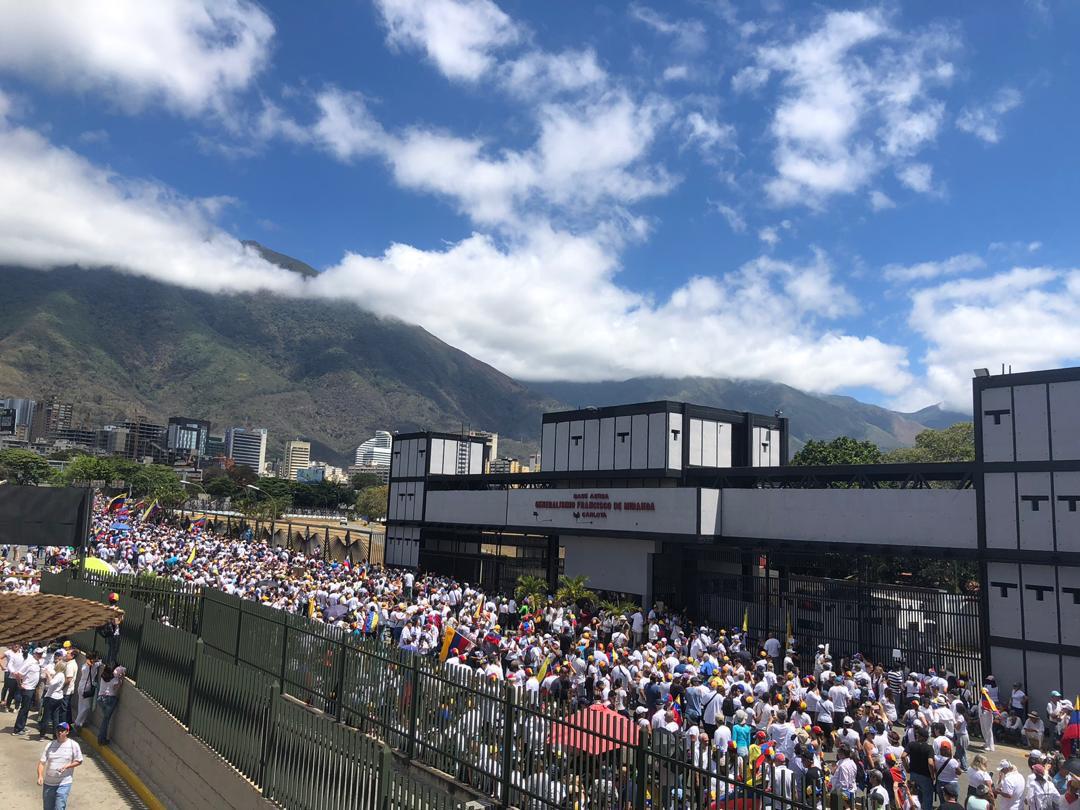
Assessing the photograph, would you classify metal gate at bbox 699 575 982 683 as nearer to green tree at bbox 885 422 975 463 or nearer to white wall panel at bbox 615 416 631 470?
white wall panel at bbox 615 416 631 470

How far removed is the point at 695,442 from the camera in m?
30.9

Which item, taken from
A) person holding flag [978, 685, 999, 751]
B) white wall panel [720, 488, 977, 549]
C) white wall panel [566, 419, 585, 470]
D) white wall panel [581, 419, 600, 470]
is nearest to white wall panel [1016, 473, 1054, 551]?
white wall panel [720, 488, 977, 549]

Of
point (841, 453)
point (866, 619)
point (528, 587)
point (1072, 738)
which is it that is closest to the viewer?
point (1072, 738)

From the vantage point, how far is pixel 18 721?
14.9m

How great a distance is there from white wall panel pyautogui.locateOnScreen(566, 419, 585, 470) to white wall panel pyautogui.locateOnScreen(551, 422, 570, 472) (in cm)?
20

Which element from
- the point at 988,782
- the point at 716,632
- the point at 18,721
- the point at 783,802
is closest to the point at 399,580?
the point at 716,632

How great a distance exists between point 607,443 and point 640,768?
25.8 meters

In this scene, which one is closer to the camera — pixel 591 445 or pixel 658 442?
pixel 658 442

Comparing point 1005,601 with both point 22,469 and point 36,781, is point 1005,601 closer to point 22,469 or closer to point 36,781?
point 36,781

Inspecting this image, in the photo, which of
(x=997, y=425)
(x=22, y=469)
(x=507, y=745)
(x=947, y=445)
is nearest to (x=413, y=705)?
(x=507, y=745)

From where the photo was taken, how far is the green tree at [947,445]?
52.4 metres

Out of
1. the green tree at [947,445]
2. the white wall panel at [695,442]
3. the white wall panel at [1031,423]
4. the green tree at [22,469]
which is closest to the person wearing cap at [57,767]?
the white wall panel at [1031,423]

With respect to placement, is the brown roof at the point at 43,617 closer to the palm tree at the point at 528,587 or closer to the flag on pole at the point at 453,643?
the flag on pole at the point at 453,643

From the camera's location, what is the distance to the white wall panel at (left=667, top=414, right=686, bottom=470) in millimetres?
30000
